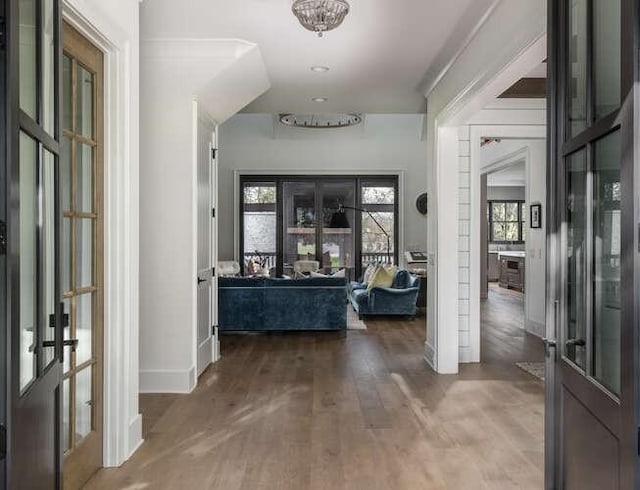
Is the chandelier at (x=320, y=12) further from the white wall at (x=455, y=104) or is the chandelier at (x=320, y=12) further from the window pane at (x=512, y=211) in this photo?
the window pane at (x=512, y=211)

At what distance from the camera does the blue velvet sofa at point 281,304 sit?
651 centimetres

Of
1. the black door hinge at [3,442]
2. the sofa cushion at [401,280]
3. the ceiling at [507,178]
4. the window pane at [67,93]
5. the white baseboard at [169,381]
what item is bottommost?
the white baseboard at [169,381]

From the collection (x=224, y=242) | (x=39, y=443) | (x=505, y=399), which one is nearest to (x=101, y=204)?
(x=39, y=443)

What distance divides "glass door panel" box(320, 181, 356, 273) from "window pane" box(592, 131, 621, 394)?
900 centimetres

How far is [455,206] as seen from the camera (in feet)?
16.3

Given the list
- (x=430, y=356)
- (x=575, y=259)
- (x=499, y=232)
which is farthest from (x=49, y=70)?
(x=499, y=232)

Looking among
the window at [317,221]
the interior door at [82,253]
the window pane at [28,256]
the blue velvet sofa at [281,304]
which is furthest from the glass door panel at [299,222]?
the window pane at [28,256]

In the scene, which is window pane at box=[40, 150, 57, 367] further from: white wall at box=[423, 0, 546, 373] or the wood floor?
white wall at box=[423, 0, 546, 373]

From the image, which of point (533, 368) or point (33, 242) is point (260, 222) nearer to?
point (533, 368)

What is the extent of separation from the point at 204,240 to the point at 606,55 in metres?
3.84

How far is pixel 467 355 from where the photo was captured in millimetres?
5387

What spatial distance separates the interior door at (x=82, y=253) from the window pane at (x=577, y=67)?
207cm

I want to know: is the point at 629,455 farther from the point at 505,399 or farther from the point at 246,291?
the point at 246,291

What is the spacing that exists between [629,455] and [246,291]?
17.6 feet
